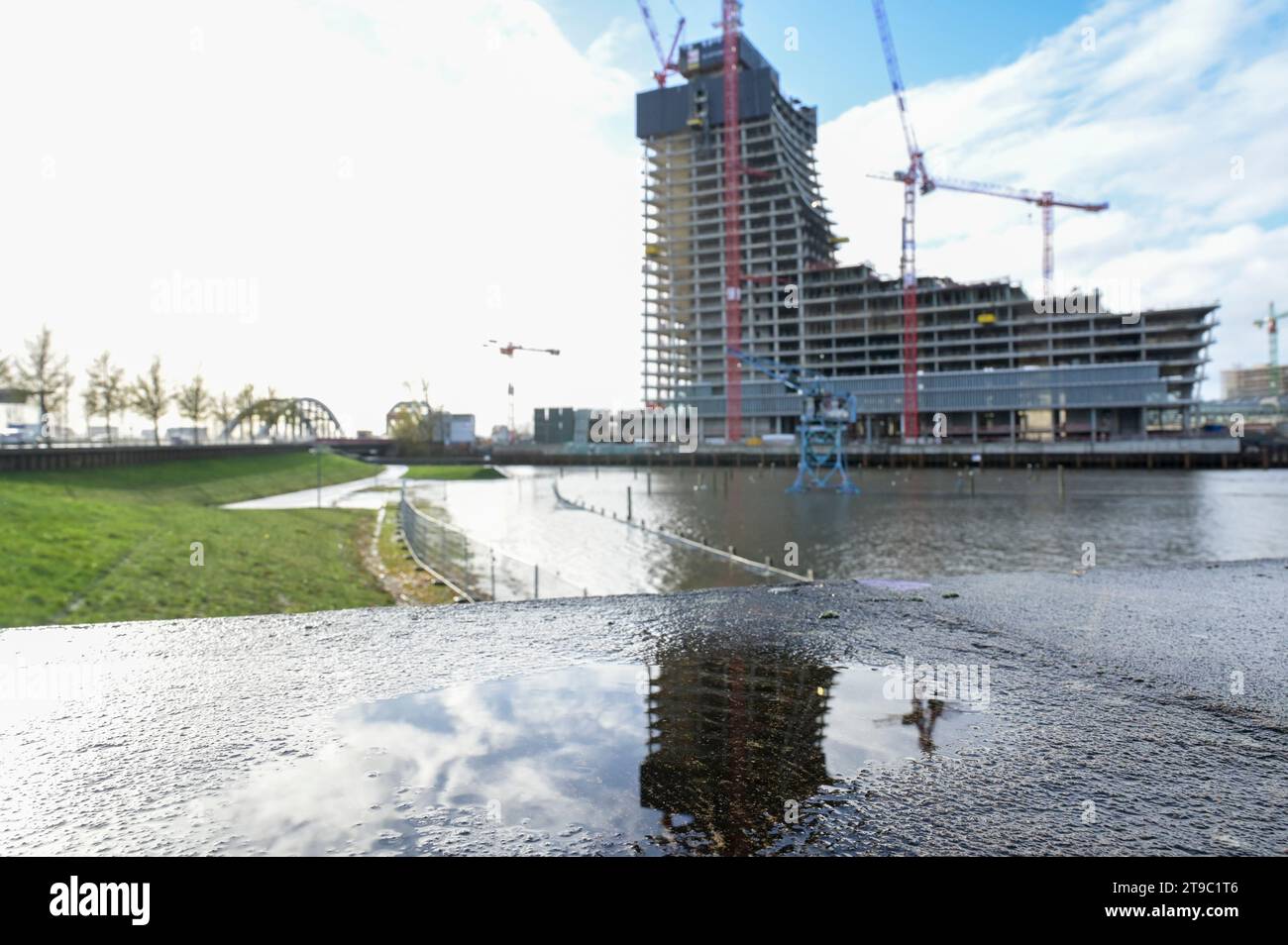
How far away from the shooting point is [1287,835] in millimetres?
4238

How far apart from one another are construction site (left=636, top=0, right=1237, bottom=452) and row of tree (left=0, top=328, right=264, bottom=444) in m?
77.2

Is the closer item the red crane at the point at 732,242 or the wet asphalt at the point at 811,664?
the wet asphalt at the point at 811,664

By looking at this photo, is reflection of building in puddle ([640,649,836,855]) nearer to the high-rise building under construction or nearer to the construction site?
the construction site

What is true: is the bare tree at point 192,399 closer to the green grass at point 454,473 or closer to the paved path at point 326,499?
the green grass at point 454,473

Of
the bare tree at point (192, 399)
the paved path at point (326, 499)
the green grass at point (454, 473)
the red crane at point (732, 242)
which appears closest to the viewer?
the paved path at point (326, 499)

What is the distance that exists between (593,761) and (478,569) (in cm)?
1724

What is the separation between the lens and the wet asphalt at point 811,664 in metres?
4.35

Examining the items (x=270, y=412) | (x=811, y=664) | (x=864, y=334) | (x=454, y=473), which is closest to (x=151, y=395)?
(x=454, y=473)

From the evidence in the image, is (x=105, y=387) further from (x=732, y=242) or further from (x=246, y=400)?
(x=732, y=242)

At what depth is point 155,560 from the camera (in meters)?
21.0

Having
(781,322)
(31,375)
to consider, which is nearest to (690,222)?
(781,322)

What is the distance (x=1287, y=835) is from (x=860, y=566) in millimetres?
26380

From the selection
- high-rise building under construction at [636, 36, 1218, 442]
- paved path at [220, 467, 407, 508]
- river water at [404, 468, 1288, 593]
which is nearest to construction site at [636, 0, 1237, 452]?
high-rise building under construction at [636, 36, 1218, 442]

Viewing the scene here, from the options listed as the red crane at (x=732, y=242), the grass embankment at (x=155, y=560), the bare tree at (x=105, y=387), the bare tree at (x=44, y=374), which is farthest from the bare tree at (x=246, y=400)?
the grass embankment at (x=155, y=560)
